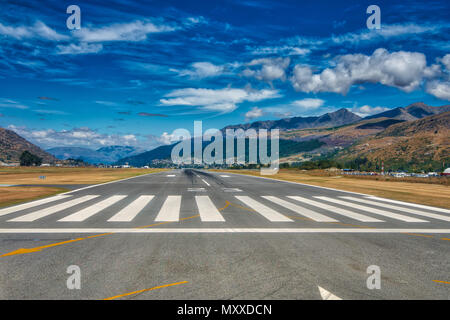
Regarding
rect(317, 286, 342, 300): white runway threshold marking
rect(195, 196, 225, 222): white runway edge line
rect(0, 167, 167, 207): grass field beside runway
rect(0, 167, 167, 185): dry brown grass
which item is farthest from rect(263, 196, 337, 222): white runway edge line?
rect(0, 167, 167, 185): dry brown grass

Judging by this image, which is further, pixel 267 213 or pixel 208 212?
pixel 208 212

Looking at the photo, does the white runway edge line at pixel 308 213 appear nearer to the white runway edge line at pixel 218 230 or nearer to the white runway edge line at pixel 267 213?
the white runway edge line at pixel 267 213

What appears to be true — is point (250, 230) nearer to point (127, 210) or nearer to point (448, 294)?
point (448, 294)

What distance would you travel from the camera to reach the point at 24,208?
1245cm

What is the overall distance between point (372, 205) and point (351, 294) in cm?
1125

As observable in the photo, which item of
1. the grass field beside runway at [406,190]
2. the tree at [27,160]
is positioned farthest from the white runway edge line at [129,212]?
the tree at [27,160]

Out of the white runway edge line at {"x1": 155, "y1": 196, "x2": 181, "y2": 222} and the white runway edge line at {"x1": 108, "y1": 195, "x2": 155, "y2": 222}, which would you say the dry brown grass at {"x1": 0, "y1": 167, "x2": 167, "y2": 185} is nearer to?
the white runway edge line at {"x1": 108, "y1": 195, "x2": 155, "y2": 222}

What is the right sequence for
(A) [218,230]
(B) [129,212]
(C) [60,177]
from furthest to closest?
1. (C) [60,177]
2. (B) [129,212]
3. (A) [218,230]

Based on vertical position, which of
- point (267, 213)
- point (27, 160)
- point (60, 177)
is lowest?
point (60, 177)

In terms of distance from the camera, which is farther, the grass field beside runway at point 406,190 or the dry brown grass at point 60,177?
the dry brown grass at point 60,177

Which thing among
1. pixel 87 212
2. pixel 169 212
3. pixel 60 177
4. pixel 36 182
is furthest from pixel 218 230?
pixel 60 177

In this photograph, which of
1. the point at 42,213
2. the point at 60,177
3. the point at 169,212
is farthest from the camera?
the point at 60,177

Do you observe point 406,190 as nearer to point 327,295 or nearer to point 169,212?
point 169,212
